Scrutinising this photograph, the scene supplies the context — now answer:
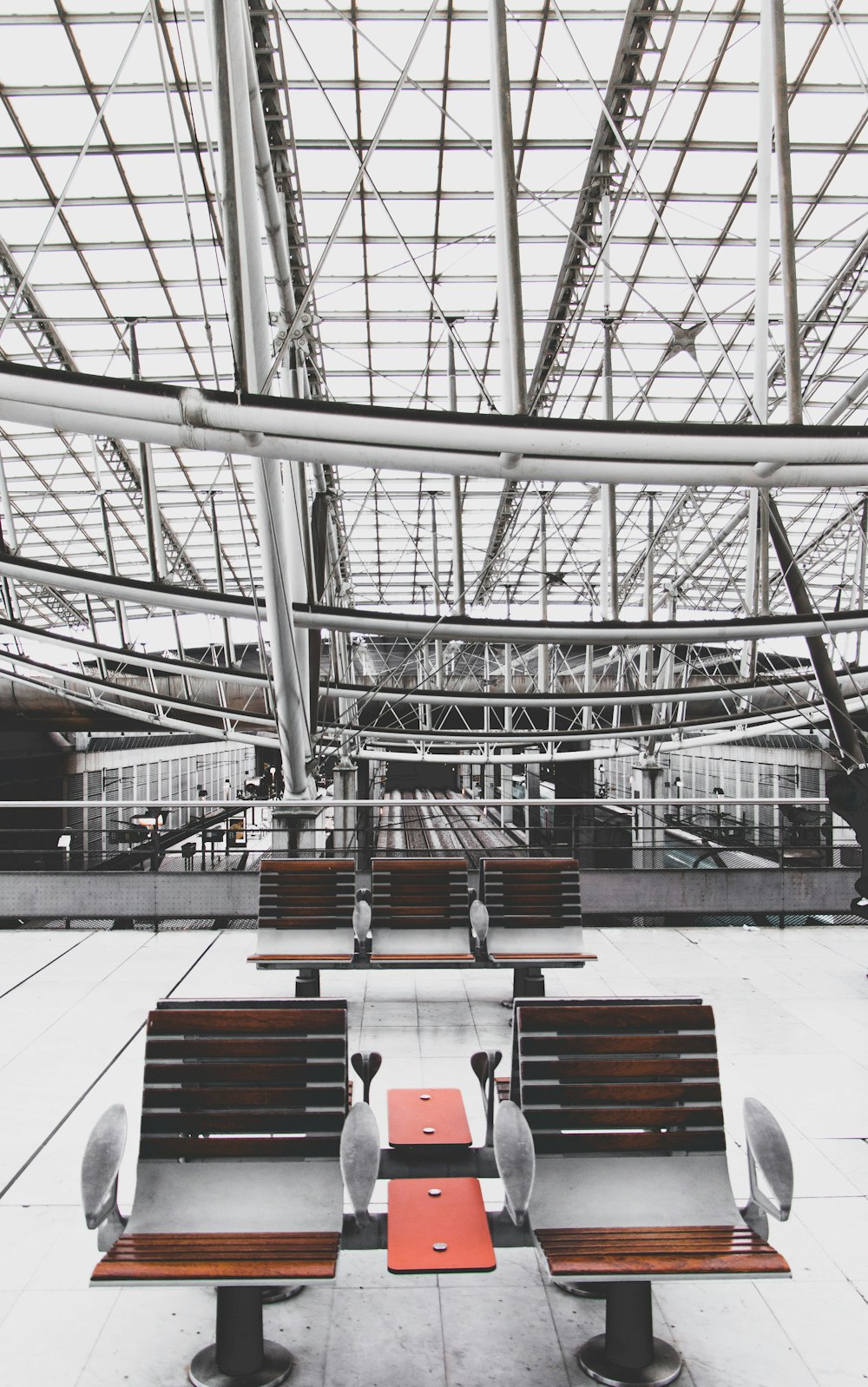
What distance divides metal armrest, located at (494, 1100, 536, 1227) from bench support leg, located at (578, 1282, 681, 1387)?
387 mm

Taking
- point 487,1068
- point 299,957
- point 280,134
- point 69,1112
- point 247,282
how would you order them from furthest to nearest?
A: point 280,134
point 247,282
point 299,957
point 69,1112
point 487,1068

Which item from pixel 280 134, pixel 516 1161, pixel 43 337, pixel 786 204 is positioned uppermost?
pixel 43 337

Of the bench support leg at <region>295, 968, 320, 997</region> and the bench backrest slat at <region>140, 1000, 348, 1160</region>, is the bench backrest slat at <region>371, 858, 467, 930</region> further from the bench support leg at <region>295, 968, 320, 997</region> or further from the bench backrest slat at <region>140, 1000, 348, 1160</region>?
the bench backrest slat at <region>140, 1000, 348, 1160</region>

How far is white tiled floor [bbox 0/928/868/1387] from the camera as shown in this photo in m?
2.88

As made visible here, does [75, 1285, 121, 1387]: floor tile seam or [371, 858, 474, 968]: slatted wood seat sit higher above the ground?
[371, 858, 474, 968]: slatted wood seat

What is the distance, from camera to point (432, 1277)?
3383mm

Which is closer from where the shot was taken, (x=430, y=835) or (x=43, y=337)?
(x=43, y=337)

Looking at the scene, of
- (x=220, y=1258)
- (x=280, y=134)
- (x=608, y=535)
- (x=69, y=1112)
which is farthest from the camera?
(x=608, y=535)

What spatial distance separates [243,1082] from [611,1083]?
46.4 inches

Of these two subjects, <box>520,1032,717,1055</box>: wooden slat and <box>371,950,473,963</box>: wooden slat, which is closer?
<box>520,1032,717,1055</box>: wooden slat

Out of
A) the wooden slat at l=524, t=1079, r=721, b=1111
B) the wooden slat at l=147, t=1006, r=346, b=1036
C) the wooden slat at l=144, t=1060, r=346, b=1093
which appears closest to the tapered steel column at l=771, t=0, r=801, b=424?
the wooden slat at l=524, t=1079, r=721, b=1111

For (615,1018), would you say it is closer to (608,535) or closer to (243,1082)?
(243,1082)

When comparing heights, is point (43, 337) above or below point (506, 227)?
above

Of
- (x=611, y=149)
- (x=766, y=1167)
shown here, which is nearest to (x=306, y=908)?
(x=766, y=1167)
